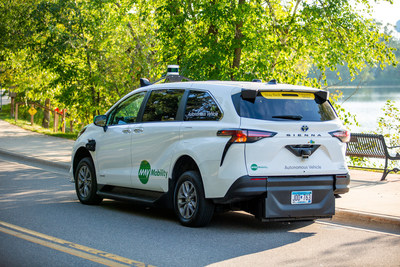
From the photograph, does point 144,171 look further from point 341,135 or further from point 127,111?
point 341,135

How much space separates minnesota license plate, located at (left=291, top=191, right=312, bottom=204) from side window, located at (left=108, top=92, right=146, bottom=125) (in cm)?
312

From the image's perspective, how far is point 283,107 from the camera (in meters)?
8.45

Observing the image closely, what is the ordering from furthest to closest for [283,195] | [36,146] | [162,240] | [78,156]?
1. [36,146]
2. [78,156]
3. [283,195]
4. [162,240]

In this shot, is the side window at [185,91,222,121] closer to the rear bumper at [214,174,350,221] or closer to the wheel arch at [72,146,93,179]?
the rear bumper at [214,174,350,221]

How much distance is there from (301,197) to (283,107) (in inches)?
46.3

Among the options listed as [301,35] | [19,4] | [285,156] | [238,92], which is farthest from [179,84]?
[19,4]

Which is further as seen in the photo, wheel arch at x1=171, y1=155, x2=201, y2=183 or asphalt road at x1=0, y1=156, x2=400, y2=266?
wheel arch at x1=171, y1=155, x2=201, y2=183

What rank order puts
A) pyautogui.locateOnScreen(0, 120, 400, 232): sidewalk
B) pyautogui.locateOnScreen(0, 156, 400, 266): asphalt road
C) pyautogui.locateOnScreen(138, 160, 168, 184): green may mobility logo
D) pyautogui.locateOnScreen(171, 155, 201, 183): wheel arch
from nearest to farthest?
pyautogui.locateOnScreen(0, 156, 400, 266): asphalt road → pyautogui.locateOnScreen(171, 155, 201, 183): wheel arch → pyautogui.locateOnScreen(138, 160, 168, 184): green may mobility logo → pyautogui.locateOnScreen(0, 120, 400, 232): sidewalk

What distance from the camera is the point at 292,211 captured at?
8242 millimetres

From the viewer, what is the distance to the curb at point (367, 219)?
9227 millimetres

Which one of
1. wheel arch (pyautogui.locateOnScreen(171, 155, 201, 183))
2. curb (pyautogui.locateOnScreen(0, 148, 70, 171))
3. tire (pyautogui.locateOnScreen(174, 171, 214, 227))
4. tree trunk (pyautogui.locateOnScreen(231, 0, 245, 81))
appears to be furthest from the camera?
tree trunk (pyautogui.locateOnScreen(231, 0, 245, 81))

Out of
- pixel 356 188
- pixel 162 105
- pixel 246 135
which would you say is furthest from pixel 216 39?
pixel 246 135

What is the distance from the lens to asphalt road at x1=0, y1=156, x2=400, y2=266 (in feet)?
22.9

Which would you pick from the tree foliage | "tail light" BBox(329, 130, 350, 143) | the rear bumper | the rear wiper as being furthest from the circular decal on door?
the tree foliage
